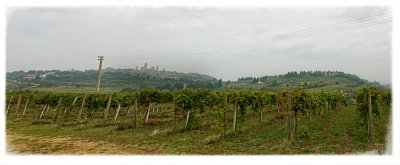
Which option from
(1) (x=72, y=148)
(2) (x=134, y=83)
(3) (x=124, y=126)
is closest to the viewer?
(1) (x=72, y=148)

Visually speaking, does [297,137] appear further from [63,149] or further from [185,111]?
[63,149]

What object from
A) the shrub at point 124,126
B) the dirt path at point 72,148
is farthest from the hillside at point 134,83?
the dirt path at point 72,148

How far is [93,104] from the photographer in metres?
16.2

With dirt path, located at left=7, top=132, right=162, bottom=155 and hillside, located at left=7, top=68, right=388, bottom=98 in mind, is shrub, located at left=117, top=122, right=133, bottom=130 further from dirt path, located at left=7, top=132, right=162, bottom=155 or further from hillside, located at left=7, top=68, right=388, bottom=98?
hillside, located at left=7, top=68, right=388, bottom=98

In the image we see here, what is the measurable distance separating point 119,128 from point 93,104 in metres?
7.11

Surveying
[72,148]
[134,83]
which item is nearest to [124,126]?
[72,148]

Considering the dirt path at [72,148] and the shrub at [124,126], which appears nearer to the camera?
the dirt path at [72,148]

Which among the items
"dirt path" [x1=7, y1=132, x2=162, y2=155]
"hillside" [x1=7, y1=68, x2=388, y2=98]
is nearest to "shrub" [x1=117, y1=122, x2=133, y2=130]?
"dirt path" [x1=7, y1=132, x2=162, y2=155]

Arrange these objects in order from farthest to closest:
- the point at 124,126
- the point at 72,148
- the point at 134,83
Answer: the point at 134,83 → the point at 124,126 → the point at 72,148

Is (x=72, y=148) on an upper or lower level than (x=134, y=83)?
lower

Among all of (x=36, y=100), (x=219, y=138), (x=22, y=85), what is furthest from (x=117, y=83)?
(x=219, y=138)

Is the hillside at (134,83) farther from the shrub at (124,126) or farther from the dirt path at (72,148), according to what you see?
the dirt path at (72,148)

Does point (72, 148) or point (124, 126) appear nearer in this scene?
point (72, 148)

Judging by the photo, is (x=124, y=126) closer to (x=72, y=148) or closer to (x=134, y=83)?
(x=72, y=148)
